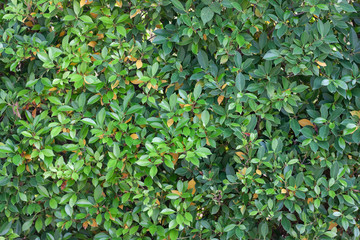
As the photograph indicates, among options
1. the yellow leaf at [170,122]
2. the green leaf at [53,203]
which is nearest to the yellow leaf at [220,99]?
the yellow leaf at [170,122]

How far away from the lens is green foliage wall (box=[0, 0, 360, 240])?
7.84 ft

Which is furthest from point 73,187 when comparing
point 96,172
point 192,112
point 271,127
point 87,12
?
point 271,127

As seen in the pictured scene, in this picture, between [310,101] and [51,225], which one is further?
[51,225]

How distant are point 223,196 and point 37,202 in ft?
4.24

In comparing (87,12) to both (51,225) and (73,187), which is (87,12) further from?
(51,225)

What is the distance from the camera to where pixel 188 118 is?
2396 mm

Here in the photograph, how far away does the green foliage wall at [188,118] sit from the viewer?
239cm

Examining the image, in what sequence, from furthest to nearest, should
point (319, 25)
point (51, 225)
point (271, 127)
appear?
point (51, 225)
point (271, 127)
point (319, 25)

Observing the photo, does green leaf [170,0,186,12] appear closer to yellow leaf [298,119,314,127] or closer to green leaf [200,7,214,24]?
green leaf [200,7,214,24]

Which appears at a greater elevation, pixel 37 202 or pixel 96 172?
pixel 96 172

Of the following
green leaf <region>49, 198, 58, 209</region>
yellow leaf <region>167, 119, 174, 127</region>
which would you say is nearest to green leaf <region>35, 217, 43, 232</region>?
green leaf <region>49, 198, 58, 209</region>

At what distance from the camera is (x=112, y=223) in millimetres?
2711

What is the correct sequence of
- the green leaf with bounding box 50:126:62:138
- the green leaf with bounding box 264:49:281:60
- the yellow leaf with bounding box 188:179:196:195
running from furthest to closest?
the yellow leaf with bounding box 188:179:196:195
the green leaf with bounding box 50:126:62:138
the green leaf with bounding box 264:49:281:60

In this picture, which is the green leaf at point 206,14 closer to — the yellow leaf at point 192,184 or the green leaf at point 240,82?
the green leaf at point 240,82
